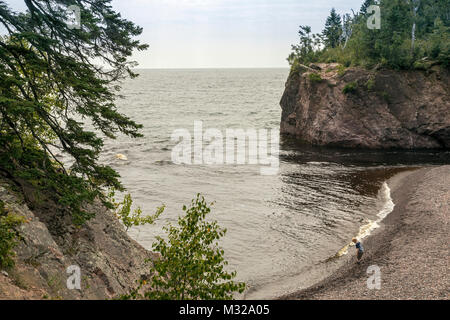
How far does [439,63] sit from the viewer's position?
4909 cm

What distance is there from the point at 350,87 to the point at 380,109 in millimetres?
4861

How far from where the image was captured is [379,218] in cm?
2739

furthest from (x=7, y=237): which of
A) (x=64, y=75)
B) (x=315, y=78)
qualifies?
(x=315, y=78)

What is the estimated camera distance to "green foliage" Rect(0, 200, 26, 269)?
9.99 metres

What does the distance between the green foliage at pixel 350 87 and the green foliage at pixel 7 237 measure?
45.7 meters

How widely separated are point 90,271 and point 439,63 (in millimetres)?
51686

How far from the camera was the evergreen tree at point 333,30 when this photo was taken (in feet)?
265

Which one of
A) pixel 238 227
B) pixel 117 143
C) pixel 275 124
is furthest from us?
pixel 275 124

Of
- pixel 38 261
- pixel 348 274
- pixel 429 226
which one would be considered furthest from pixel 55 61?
pixel 429 226

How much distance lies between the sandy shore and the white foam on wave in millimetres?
470

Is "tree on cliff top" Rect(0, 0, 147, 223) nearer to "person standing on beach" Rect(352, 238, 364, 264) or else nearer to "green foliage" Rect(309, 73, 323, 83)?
"person standing on beach" Rect(352, 238, 364, 264)

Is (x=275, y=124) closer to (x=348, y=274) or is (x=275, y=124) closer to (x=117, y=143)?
(x=117, y=143)

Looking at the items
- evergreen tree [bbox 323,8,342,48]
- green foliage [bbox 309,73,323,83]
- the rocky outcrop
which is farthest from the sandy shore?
evergreen tree [bbox 323,8,342,48]
